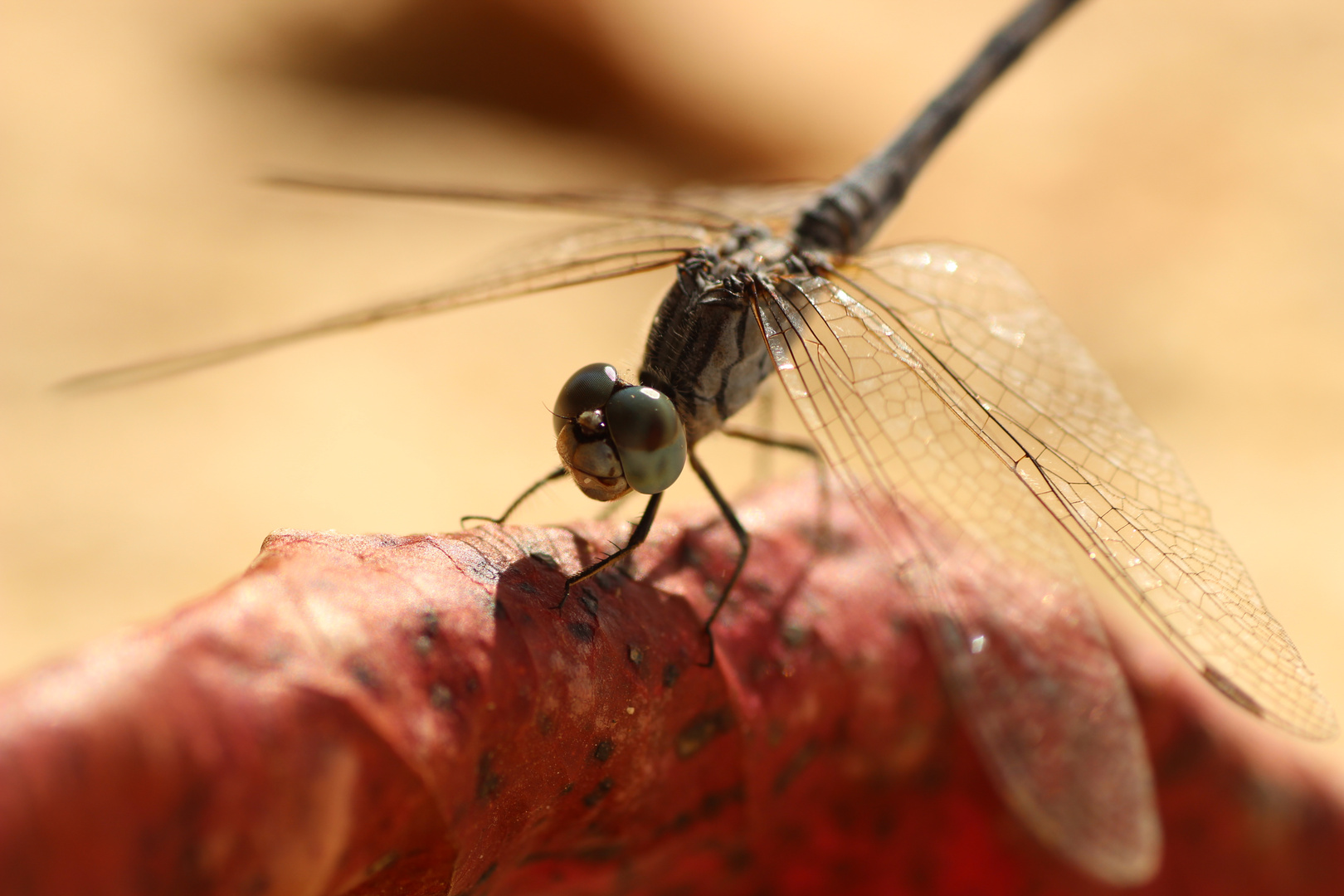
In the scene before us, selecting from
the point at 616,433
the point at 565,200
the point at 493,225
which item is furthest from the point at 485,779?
the point at 493,225

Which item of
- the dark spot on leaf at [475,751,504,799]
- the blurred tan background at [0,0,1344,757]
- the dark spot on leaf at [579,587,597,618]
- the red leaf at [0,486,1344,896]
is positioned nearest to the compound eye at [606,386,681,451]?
the red leaf at [0,486,1344,896]

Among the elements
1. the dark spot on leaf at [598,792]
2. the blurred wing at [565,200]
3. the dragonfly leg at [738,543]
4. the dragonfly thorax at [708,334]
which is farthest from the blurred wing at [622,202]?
the dark spot on leaf at [598,792]

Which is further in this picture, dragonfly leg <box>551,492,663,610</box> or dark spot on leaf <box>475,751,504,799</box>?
dragonfly leg <box>551,492,663,610</box>

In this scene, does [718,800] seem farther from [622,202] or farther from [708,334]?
[622,202]

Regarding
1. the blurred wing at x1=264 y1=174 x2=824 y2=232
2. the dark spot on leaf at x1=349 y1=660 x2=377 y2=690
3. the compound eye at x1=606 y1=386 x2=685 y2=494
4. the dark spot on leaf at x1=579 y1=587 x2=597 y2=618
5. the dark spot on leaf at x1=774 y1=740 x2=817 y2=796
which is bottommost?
the dark spot on leaf at x1=774 y1=740 x2=817 y2=796

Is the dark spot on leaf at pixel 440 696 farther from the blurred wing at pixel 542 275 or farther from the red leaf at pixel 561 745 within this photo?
the blurred wing at pixel 542 275

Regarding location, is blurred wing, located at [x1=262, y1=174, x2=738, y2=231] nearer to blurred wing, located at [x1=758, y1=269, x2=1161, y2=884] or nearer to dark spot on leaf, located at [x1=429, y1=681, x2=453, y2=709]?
blurred wing, located at [x1=758, y1=269, x2=1161, y2=884]
